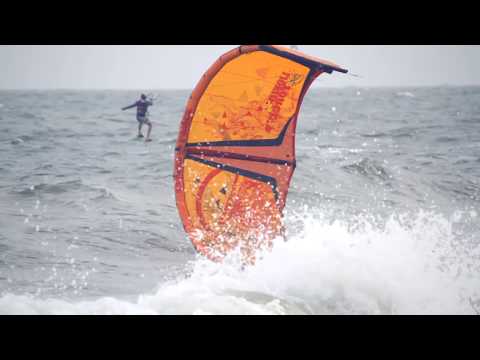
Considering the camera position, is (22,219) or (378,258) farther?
(22,219)

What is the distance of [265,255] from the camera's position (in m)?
7.19

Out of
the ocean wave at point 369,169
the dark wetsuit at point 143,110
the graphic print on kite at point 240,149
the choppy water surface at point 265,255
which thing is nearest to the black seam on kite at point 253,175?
the graphic print on kite at point 240,149

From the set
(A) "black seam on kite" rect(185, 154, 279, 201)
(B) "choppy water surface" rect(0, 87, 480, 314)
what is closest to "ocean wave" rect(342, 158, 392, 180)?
(B) "choppy water surface" rect(0, 87, 480, 314)

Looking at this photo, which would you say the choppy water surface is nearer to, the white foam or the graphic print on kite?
the white foam

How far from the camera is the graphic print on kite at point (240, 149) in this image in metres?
7.18

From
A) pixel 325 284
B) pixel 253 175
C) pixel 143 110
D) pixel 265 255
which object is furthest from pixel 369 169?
pixel 325 284

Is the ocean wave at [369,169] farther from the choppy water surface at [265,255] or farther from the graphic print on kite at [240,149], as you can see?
the graphic print on kite at [240,149]

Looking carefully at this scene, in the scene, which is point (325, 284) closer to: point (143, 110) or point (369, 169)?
point (369, 169)

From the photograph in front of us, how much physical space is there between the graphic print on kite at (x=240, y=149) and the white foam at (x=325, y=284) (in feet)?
1.43

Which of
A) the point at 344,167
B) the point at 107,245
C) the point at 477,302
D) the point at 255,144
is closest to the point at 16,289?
the point at 107,245

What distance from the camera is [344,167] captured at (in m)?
14.4

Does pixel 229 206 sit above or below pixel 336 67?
below

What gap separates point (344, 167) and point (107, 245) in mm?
7110

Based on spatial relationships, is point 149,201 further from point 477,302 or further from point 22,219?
point 477,302
